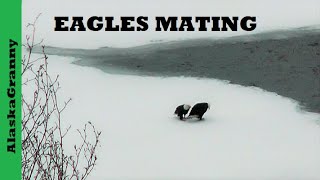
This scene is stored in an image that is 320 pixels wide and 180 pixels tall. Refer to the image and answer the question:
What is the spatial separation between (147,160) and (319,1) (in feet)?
8.34

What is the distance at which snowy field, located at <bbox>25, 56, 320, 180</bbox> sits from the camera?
188 inches

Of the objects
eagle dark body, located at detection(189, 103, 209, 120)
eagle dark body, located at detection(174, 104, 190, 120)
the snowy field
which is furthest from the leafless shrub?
eagle dark body, located at detection(189, 103, 209, 120)

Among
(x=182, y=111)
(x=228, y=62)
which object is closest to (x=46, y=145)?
(x=182, y=111)

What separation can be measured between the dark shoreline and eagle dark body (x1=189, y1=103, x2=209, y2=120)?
50 centimetres

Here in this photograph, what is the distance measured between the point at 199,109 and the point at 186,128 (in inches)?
11.1

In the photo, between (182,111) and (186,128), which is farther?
(182,111)

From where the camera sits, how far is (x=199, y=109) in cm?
552

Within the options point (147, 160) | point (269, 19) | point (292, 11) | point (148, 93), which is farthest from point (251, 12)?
point (147, 160)

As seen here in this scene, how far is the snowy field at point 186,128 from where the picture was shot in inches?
188

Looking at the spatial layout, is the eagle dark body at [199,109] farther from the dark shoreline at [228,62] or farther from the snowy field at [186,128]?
the dark shoreline at [228,62]

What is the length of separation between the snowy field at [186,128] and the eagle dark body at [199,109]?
3.1 inches

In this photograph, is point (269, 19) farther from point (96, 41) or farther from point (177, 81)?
point (96, 41)

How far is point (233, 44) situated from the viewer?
6.28 m

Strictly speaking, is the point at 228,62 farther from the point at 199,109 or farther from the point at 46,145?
the point at 46,145
